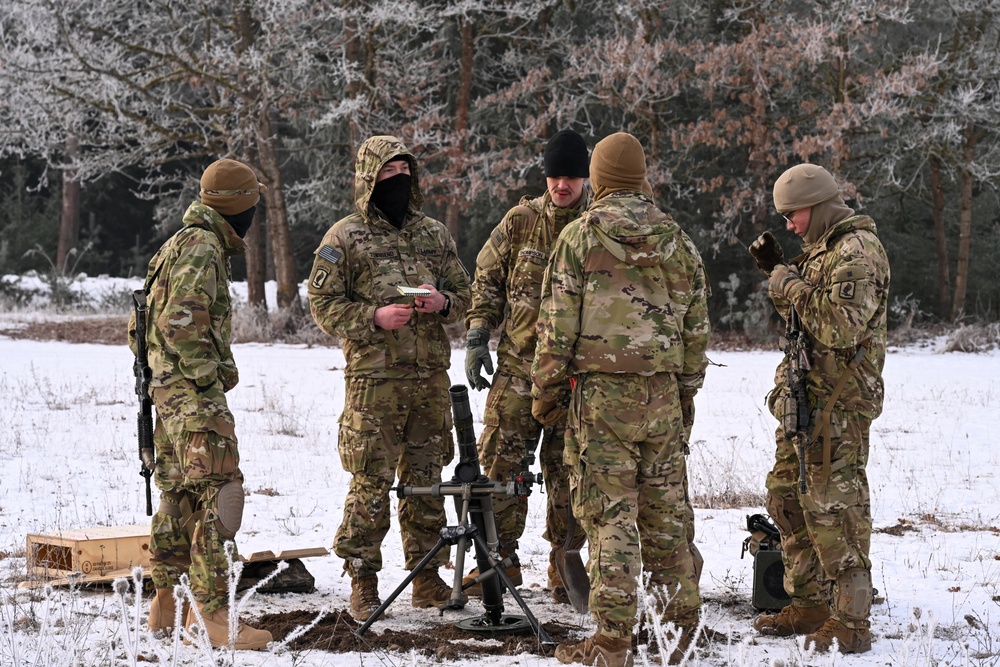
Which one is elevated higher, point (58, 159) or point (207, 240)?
point (58, 159)

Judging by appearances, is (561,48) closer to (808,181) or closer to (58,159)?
(808,181)

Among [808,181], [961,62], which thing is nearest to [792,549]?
[808,181]

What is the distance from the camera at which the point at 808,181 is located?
538cm

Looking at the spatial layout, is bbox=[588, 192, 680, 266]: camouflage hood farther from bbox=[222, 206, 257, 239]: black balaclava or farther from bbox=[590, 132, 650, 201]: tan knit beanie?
bbox=[222, 206, 257, 239]: black balaclava

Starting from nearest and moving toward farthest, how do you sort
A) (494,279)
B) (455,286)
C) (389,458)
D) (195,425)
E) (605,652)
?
1. (605,652)
2. (195,425)
3. (389,458)
4. (455,286)
5. (494,279)

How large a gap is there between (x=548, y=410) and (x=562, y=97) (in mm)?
16817

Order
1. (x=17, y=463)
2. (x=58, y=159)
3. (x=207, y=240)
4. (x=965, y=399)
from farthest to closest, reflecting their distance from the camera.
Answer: (x=58, y=159) < (x=965, y=399) < (x=17, y=463) < (x=207, y=240)

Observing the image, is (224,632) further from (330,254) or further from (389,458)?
(330,254)

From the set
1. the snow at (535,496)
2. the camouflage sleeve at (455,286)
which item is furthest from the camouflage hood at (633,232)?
the snow at (535,496)

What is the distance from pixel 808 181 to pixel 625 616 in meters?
2.27

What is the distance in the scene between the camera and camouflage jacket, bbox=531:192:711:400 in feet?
15.8

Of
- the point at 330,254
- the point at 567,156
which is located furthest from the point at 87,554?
the point at 567,156

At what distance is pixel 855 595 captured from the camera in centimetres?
514

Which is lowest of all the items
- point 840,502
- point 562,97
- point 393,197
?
point 840,502
